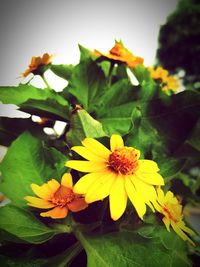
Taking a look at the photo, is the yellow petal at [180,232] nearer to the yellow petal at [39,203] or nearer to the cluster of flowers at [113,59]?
the yellow petal at [39,203]

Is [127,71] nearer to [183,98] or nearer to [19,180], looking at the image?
[183,98]

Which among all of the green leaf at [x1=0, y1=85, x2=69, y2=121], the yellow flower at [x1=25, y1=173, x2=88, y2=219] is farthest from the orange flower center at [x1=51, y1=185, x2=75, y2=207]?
the green leaf at [x1=0, y1=85, x2=69, y2=121]

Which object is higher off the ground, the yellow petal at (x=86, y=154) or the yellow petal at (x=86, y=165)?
the yellow petal at (x=86, y=154)

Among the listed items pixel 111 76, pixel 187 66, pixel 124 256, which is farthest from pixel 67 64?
pixel 187 66

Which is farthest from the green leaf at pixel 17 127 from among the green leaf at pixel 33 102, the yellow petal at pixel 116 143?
the yellow petal at pixel 116 143

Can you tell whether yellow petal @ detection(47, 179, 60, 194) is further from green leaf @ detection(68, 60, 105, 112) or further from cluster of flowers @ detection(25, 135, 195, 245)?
green leaf @ detection(68, 60, 105, 112)

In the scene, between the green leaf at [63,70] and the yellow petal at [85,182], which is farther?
the green leaf at [63,70]
